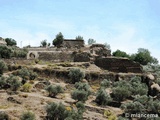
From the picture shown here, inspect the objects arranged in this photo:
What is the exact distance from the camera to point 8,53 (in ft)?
216

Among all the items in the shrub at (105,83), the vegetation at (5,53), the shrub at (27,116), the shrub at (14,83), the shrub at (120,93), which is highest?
the vegetation at (5,53)

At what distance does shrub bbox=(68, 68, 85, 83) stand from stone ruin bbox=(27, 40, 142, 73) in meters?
10.7

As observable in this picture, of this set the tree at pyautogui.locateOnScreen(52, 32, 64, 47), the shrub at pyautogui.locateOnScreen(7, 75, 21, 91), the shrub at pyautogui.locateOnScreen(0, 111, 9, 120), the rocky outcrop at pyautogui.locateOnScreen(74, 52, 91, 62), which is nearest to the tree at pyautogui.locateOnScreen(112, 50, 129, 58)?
the tree at pyautogui.locateOnScreen(52, 32, 64, 47)

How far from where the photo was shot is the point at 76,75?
167 ft

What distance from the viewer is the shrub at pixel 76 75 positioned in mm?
51009

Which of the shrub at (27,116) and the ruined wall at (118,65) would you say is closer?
the shrub at (27,116)

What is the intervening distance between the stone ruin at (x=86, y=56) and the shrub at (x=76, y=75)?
10732 millimetres

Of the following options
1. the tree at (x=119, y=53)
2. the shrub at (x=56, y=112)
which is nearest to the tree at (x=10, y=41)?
the tree at (x=119, y=53)

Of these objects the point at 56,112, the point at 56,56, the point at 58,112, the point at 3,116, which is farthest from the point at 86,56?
the point at 3,116

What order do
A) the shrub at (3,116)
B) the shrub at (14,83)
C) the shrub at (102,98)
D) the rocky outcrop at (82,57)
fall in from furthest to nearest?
1. the rocky outcrop at (82,57)
2. the shrub at (102,98)
3. the shrub at (14,83)
4. the shrub at (3,116)

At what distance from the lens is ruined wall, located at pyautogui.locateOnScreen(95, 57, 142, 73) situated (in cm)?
5959

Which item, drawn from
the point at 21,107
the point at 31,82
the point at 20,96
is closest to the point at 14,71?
the point at 31,82

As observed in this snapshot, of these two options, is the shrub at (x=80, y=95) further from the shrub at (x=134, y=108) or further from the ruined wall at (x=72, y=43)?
the ruined wall at (x=72, y=43)

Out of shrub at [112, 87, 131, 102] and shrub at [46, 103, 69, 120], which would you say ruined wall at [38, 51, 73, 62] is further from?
shrub at [46, 103, 69, 120]
